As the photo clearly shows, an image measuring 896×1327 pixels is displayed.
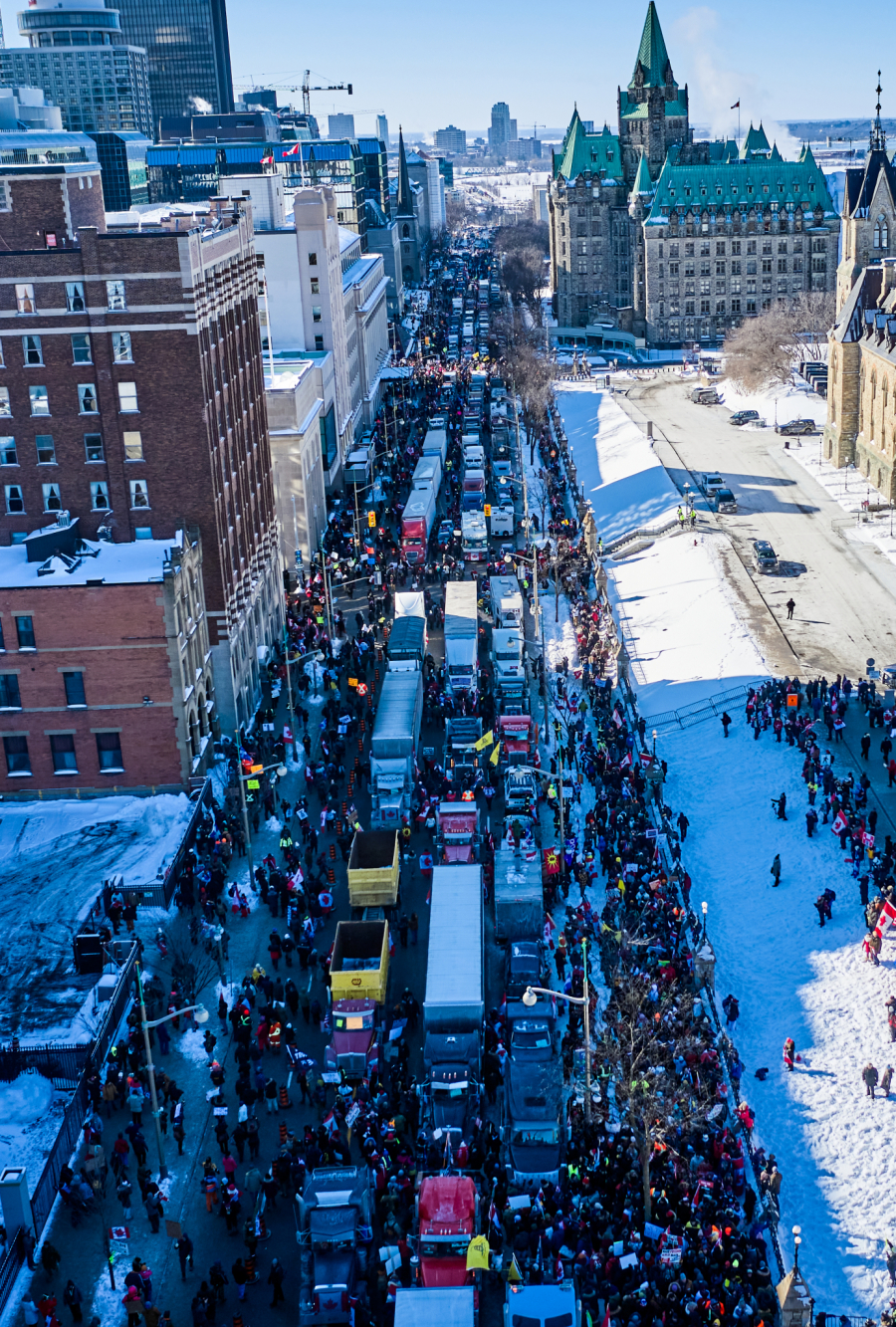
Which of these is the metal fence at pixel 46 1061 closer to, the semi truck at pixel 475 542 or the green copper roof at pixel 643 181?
the semi truck at pixel 475 542

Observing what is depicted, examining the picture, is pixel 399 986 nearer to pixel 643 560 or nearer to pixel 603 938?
pixel 603 938

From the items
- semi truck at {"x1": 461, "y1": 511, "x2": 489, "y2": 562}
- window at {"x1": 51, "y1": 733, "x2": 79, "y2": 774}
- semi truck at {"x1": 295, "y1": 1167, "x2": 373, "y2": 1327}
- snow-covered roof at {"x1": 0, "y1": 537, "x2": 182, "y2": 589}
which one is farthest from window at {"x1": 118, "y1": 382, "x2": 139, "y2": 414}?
semi truck at {"x1": 295, "y1": 1167, "x2": 373, "y2": 1327}

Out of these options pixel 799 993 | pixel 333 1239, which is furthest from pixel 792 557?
pixel 333 1239

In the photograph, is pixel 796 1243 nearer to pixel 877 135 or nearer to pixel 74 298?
pixel 74 298

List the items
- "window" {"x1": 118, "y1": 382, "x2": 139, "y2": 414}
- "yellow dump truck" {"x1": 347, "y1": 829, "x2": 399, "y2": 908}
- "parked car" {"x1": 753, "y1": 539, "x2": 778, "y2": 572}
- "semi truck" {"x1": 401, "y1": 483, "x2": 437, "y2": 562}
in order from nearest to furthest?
"yellow dump truck" {"x1": 347, "y1": 829, "x2": 399, "y2": 908} → "window" {"x1": 118, "y1": 382, "x2": 139, "y2": 414} → "parked car" {"x1": 753, "y1": 539, "x2": 778, "y2": 572} → "semi truck" {"x1": 401, "y1": 483, "x2": 437, "y2": 562}

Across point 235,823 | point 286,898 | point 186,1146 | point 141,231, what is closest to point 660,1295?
point 186,1146

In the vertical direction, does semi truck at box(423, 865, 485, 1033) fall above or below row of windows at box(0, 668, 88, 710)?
below

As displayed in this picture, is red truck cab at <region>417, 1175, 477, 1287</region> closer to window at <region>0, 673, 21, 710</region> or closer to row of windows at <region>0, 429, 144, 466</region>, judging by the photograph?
window at <region>0, 673, 21, 710</region>
